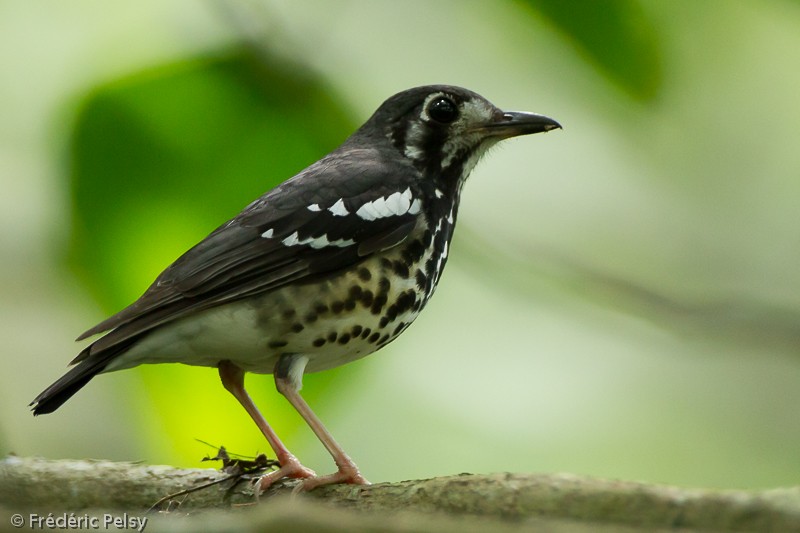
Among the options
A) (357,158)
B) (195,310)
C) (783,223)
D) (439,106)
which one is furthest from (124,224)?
(783,223)

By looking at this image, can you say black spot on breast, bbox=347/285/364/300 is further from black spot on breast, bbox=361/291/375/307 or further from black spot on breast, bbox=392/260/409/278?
black spot on breast, bbox=392/260/409/278

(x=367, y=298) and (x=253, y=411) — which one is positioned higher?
(x=367, y=298)

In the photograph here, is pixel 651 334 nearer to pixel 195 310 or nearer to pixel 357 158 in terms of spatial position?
pixel 357 158

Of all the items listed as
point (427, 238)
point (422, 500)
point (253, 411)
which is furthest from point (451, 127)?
point (422, 500)

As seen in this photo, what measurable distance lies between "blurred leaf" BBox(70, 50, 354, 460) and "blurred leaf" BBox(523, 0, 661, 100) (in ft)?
4.03

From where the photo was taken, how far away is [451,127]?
598 centimetres

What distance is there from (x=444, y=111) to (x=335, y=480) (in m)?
2.31

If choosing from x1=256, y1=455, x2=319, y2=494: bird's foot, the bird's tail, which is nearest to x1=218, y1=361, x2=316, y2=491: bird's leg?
x1=256, y1=455, x2=319, y2=494: bird's foot

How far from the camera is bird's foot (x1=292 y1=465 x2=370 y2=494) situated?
4.81 m

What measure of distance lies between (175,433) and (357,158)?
6.08 ft

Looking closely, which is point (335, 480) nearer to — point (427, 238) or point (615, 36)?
point (427, 238)

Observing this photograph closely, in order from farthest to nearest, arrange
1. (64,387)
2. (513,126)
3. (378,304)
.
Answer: (513,126), (378,304), (64,387)

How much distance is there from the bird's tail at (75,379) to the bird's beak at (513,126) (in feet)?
7.98

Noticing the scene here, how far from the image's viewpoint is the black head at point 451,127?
5.94m
